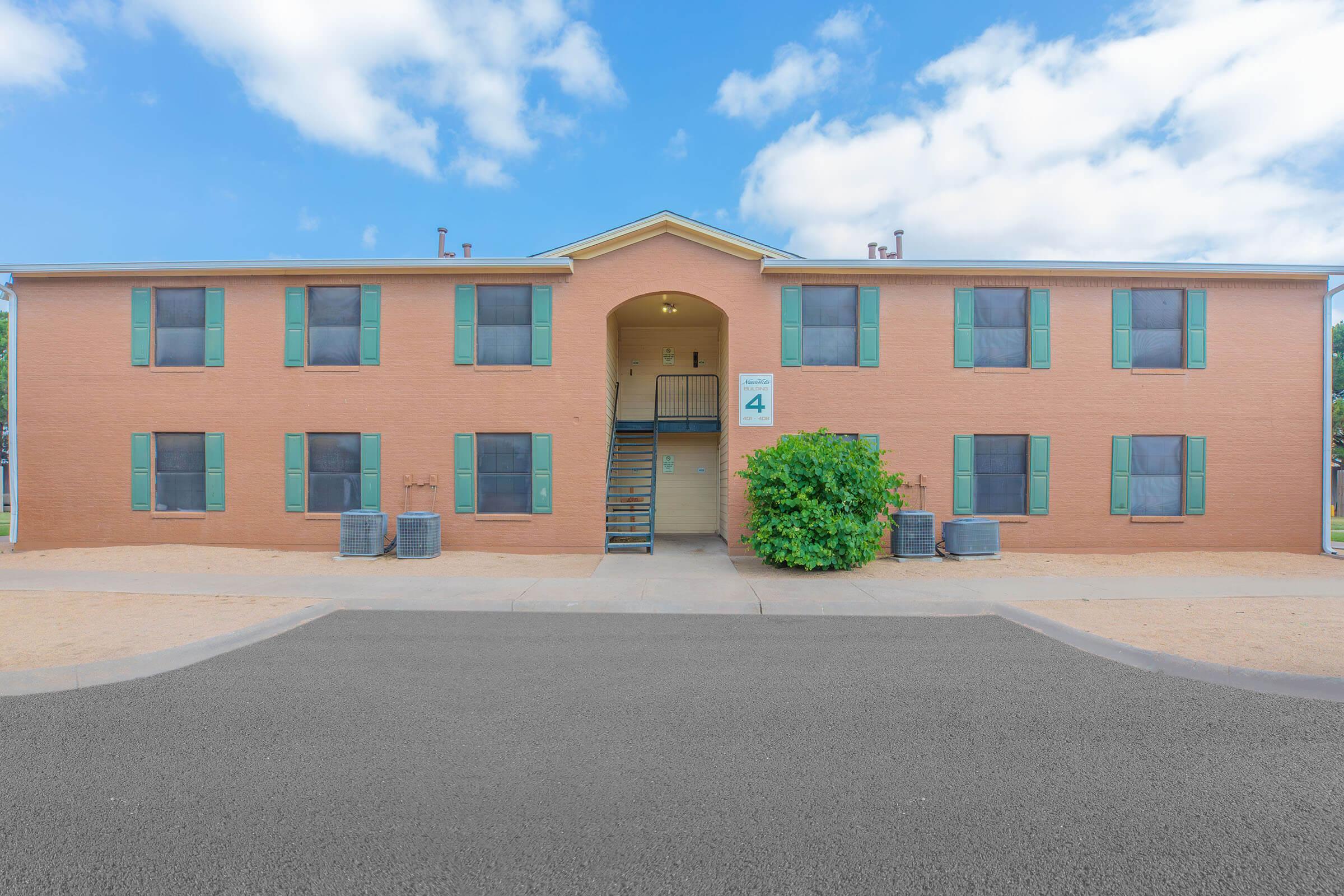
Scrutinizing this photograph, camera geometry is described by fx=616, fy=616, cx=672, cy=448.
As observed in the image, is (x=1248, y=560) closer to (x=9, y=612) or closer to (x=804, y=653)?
(x=804, y=653)

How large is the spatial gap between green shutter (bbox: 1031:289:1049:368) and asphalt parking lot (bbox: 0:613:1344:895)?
842cm

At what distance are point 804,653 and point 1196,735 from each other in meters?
2.83

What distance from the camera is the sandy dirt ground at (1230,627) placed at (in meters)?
5.35

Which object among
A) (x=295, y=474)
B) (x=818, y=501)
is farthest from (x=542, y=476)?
(x=818, y=501)

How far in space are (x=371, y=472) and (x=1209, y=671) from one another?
12481 mm

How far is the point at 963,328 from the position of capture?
1220 centimetres

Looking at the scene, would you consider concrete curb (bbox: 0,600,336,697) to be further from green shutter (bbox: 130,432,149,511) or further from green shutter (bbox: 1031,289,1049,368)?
green shutter (bbox: 1031,289,1049,368)

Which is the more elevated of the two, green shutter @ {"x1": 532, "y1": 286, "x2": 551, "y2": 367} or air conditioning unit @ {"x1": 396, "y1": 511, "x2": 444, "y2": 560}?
green shutter @ {"x1": 532, "y1": 286, "x2": 551, "y2": 367}

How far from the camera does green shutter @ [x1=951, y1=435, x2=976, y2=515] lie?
1209 centimetres

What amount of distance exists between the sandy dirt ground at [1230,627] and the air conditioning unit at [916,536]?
10.8 feet

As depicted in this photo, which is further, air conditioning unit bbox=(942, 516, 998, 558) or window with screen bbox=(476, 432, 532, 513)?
window with screen bbox=(476, 432, 532, 513)

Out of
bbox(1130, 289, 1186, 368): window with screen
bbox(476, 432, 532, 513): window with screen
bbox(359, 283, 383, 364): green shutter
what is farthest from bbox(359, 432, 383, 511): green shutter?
bbox(1130, 289, 1186, 368): window with screen

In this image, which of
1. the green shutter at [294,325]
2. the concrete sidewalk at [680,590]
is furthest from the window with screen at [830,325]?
the green shutter at [294,325]

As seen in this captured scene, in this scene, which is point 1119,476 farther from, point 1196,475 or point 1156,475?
point 1196,475
